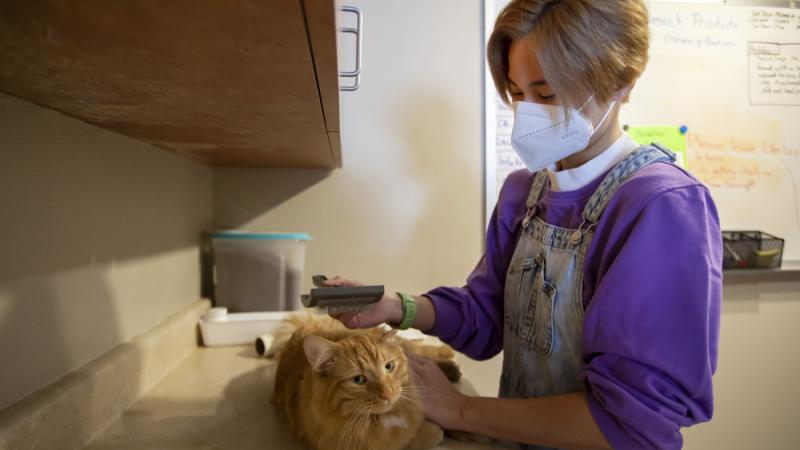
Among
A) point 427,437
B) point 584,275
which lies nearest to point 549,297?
point 584,275

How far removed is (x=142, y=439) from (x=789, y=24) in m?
2.37

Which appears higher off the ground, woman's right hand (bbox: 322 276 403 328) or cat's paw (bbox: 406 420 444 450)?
woman's right hand (bbox: 322 276 403 328)

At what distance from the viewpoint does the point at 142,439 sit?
29.7 inches

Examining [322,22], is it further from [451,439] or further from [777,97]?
[777,97]

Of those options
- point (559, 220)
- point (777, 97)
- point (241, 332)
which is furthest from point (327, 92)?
point (777, 97)

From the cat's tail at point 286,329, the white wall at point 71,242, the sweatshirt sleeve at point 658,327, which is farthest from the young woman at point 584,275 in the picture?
the white wall at point 71,242

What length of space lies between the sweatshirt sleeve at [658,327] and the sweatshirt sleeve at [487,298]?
377mm

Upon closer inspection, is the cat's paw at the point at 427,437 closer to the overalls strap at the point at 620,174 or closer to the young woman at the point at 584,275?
the young woman at the point at 584,275

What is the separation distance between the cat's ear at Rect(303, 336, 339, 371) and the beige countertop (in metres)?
0.14

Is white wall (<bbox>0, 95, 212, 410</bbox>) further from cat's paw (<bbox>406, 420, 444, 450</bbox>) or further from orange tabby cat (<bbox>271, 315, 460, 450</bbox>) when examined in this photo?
cat's paw (<bbox>406, 420, 444, 450</bbox>)

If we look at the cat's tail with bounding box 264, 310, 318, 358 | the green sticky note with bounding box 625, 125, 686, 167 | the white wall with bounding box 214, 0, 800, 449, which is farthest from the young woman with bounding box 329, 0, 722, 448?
the green sticky note with bounding box 625, 125, 686, 167

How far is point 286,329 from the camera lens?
1282 mm

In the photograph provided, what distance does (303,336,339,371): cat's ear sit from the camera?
0.74 metres

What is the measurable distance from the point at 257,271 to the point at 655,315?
3.78 ft
